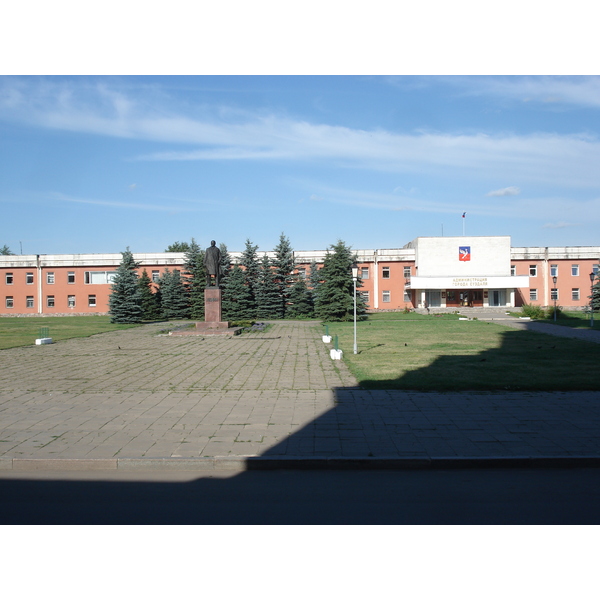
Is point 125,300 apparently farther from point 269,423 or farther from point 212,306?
point 269,423

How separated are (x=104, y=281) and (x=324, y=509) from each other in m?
59.9

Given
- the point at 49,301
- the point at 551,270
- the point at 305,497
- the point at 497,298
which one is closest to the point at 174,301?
the point at 49,301

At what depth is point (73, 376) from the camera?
12727 millimetres

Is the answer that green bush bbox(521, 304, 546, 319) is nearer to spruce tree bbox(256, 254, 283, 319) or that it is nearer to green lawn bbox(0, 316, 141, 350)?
spruce tree bbox(256, 254, 283, 319)

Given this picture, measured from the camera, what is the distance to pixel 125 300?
43.2 metres

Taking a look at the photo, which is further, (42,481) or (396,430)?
(396,430)

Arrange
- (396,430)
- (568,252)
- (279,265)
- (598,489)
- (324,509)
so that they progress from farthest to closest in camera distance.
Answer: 1. (568,252)
2. (279,265)
3. (396,430)
4. (598,489)
5. (324,509)

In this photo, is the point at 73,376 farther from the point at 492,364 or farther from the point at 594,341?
the point at 594,341

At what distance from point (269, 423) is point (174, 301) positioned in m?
45.8

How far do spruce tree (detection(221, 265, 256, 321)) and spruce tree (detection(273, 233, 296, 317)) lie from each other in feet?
11.1

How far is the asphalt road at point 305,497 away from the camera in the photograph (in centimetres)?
460

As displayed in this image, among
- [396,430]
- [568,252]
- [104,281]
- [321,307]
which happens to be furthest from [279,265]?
[396,430]

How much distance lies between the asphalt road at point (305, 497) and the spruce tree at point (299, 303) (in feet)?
150

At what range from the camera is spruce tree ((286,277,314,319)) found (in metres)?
51.7
